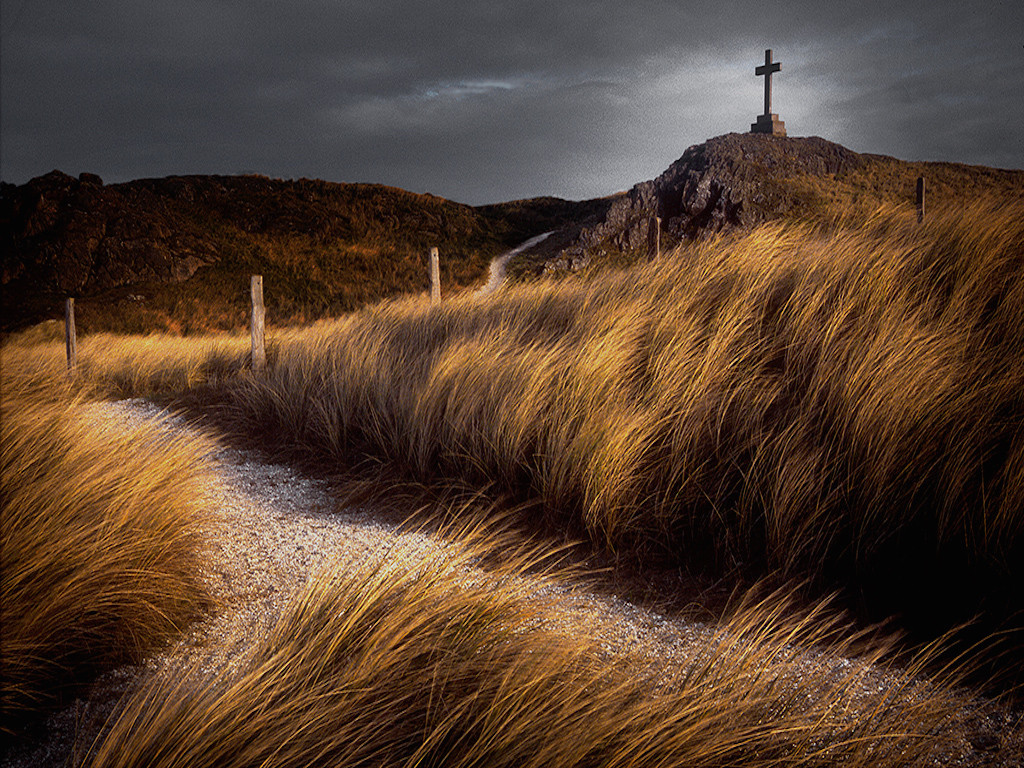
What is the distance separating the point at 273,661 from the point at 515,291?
21.5ft

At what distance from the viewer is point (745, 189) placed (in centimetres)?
2544

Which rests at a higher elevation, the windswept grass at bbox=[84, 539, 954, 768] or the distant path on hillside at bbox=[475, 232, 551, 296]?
the distant path on hillside at bbox=[475, 232, 551, 296]

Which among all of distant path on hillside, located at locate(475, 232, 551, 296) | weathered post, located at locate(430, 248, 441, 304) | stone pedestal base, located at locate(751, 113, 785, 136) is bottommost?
weathered post, located at locate(430, 248, 441, 304)

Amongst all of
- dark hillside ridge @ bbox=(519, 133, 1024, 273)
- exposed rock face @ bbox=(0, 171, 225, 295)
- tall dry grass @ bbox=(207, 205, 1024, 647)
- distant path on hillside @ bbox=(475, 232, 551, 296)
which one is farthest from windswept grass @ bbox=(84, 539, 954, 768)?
exposed rock face @ bbox=(0, 171, 225, 295)

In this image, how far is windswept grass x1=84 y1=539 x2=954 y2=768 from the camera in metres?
1.37

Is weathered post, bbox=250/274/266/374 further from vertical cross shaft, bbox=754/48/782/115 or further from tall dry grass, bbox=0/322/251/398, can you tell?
vertical cross shaft, bbox=754/48/782/115

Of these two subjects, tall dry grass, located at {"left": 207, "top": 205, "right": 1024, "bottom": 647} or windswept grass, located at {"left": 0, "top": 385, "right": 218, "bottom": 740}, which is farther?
tall dry grass, located at {"left": 207, "top": 205, "right": 1024, "bottom": 647}

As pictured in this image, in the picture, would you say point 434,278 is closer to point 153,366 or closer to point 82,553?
point 153,366

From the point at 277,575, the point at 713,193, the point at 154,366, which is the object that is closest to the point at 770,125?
the point at 713,193

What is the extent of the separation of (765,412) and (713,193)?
25.1 metres

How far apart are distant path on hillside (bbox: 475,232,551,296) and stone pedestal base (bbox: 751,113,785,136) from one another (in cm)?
1269

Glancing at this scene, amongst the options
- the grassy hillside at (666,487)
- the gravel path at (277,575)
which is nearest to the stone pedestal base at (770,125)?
the grassy hillside at (666,487)

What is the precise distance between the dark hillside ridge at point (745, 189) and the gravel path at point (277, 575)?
2031 cm

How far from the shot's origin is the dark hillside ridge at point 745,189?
25.2 m
